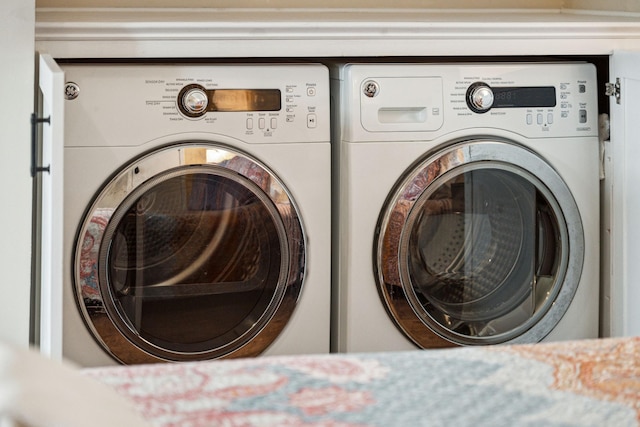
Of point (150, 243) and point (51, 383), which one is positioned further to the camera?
point (150, 243)

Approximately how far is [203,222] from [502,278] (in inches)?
27.7

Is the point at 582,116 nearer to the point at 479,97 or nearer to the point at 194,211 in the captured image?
the point at 479,97

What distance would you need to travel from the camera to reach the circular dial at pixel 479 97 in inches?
81.0

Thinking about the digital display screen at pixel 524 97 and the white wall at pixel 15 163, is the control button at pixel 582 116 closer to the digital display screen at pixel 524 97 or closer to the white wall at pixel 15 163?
the digital display screen at pixel 524 97

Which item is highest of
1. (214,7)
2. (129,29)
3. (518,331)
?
(214,7)

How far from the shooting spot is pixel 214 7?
251 centimetres

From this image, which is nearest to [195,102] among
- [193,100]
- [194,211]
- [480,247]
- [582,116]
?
[193,100]

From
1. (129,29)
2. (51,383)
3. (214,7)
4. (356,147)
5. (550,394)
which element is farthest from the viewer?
(214,7)

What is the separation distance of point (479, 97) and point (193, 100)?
63 cm

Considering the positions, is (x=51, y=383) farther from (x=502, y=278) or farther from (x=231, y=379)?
(x=502, y=278)

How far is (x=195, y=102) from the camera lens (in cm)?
195

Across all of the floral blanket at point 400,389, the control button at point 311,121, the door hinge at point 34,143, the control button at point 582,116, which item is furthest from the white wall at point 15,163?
the control button at point 582,116

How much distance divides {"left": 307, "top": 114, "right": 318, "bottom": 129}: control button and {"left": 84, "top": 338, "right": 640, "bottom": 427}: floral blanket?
3.86 feet

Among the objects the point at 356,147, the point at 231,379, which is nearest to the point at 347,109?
the point at 356,147
